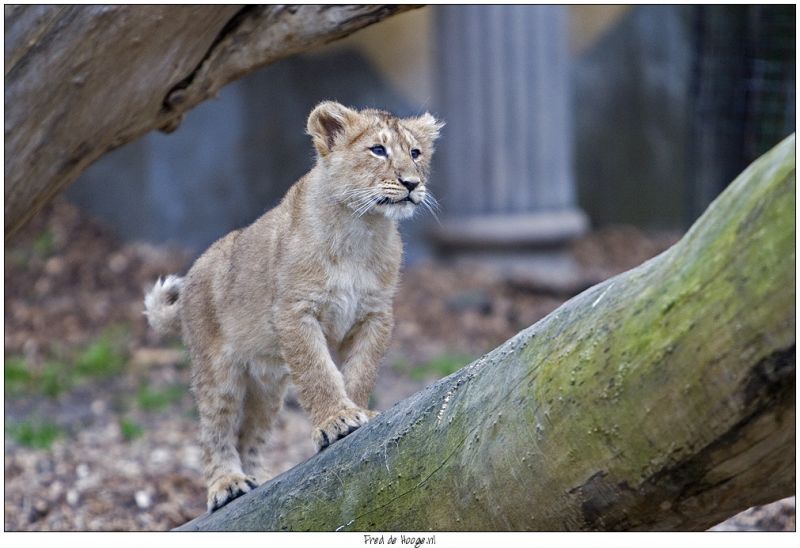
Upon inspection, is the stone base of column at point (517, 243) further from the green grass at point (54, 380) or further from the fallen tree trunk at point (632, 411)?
the fallen tree trunk at point (632, 411)

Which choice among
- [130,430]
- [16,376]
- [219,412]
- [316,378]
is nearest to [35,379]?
[16,376]

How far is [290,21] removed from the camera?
433 cm

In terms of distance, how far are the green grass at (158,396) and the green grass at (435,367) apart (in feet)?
5.39

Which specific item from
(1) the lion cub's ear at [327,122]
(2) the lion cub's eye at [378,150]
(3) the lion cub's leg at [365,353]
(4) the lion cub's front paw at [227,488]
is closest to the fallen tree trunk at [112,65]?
(1) the lion cub's ear at [327,122]

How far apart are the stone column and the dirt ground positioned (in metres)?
0.55

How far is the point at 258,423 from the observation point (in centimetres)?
455

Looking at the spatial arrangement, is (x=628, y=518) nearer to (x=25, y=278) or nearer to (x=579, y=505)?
(x=579, y=505)

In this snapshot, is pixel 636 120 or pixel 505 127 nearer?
pixel 505 127

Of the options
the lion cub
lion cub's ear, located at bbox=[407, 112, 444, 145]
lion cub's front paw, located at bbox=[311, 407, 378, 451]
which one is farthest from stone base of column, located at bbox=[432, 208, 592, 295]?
lion cub's front paw, located at bbox=[311, 407, 378, 451]

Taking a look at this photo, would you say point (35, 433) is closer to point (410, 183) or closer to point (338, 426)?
point (338, 426)

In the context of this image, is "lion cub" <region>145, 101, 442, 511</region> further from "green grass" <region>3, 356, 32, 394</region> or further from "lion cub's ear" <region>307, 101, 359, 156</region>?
"green grass" <region>3, 356, 32, 394</region>

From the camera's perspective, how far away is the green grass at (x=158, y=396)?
731 centimetres

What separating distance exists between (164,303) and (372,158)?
1317mm

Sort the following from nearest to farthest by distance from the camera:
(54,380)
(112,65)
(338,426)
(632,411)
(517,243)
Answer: (632,411) < (338,426) < (112,65) < (54,380) < (517,243)
